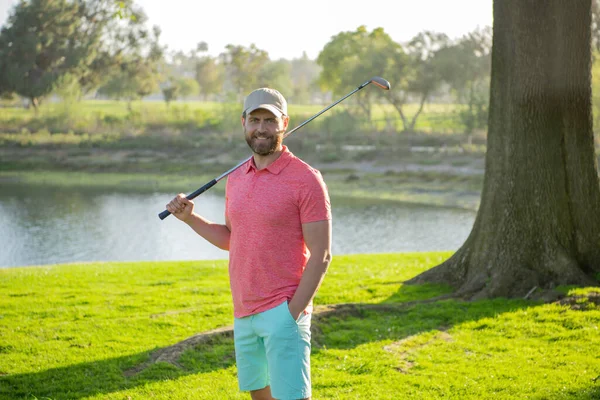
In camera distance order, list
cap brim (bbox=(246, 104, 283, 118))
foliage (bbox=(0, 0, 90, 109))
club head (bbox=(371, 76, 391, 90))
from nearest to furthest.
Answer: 1. cap brim (bbox=(246, 104, 283, 118))
2. club head (bbox=(371, 76, 391, 90))
3. foliage (bbox=(0, 0, 90, 109))

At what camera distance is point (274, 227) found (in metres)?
3.65

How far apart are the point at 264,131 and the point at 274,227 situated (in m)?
0.47

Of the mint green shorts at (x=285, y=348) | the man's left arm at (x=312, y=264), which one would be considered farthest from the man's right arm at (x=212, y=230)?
the man's left arm at (x=312, y=264)

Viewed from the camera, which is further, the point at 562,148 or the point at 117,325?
the point at 562,148

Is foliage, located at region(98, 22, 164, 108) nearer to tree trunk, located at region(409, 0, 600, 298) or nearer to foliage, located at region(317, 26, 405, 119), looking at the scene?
foliage, located at region(317, 26, 405, 119)

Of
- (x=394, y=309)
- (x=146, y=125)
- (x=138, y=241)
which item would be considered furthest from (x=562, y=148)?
(x=146, y=125)

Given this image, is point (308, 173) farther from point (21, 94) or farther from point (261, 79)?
point (261, 79)

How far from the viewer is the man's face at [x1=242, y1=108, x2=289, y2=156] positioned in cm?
372

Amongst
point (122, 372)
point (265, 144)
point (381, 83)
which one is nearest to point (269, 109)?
point (265, 144)

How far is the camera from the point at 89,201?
33.5 meters

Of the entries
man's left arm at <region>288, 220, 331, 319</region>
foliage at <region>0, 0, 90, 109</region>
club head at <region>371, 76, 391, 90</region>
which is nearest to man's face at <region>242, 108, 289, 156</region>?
man's left arm at <region>288, 220, 331, 319</region>

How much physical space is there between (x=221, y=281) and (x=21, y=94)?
54981mm

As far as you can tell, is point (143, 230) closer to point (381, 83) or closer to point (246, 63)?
point (381, 83)

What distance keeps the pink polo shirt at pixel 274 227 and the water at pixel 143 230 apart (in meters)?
15.9
